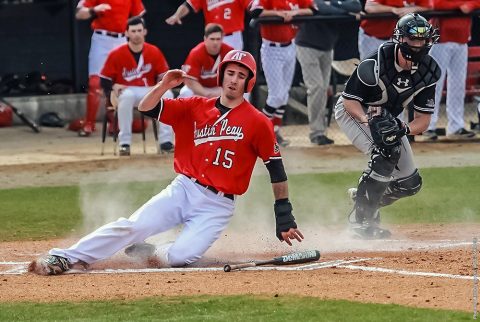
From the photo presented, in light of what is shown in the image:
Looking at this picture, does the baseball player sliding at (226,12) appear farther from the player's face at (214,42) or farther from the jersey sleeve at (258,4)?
the player's face at (214,42)

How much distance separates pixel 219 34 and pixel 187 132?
580cm

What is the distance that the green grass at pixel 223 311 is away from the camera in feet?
22.9

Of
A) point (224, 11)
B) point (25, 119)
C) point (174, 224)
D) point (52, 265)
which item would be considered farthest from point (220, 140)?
point (25, 119)

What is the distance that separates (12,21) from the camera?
58.2ft

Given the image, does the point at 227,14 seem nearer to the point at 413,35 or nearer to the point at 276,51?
the point at 276,51

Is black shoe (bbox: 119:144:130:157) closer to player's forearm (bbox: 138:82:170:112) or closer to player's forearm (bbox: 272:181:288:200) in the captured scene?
player's forearm (bbox: 138:82:170:112)

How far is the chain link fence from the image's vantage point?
628 inches

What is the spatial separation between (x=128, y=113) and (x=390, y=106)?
559 cm

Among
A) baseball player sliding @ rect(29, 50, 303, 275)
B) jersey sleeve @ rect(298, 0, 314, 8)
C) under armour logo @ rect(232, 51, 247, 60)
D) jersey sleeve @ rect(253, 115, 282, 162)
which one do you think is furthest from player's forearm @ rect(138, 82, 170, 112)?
jersey sleeve @ rect(298, 0, 314, 8)

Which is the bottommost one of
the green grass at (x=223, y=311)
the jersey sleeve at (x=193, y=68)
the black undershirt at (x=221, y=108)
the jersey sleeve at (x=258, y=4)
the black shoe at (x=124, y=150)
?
the black shoe at (x=124, y=150)

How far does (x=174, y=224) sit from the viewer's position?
352 inches

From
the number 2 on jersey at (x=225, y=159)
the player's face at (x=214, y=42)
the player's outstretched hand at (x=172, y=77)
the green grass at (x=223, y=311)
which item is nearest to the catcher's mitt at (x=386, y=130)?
the number 2 on jersey at (x=225, y=159)

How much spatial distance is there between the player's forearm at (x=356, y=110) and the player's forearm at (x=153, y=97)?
5.79 feet

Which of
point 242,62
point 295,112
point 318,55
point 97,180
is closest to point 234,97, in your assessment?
point 242,62
